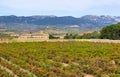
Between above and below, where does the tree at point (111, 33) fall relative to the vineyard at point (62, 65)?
below

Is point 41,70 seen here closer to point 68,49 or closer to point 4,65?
point 4,65

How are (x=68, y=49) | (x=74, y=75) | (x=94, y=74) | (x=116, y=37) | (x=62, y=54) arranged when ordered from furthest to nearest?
(x=116, y=37) < (x=68, y=49) < (x=62, y=54) < (x=94, y=74) < (x=74, y=75)

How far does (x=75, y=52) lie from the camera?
3694cm

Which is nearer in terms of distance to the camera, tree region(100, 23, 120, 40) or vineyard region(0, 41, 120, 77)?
vineyard region(0, 41, 120, 77)

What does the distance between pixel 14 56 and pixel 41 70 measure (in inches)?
360

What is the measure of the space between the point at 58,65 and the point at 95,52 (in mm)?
9862

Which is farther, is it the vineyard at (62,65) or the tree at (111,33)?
the tree at (111,33)

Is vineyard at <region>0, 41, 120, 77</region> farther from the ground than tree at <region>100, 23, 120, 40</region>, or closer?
farther from the ground

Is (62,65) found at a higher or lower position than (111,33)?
higher

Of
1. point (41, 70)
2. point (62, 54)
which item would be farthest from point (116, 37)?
point (41, 70)

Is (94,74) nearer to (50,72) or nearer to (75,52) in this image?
(50,72)

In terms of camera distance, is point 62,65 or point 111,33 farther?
point 111,33

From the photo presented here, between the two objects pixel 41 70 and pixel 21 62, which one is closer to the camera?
pixel 41 70

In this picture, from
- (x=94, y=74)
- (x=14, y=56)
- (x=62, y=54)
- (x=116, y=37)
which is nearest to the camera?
(x=94, y=74)
